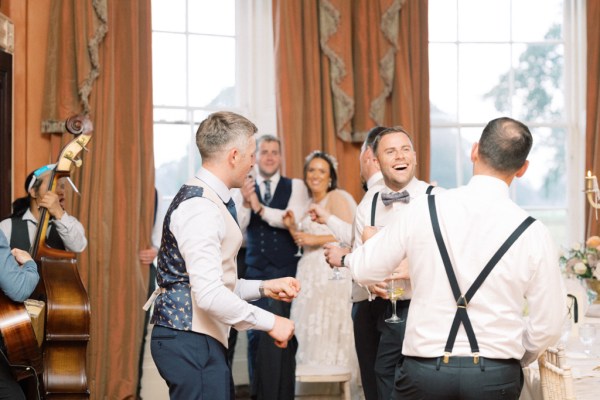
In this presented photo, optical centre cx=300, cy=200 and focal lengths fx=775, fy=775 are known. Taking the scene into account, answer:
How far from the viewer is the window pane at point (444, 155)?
20.6 ft

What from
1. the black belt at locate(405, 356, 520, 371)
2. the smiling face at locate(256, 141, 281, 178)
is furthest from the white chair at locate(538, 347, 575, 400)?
the smiling face at locate(256, 141, 281, 178)

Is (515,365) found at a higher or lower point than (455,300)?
lower

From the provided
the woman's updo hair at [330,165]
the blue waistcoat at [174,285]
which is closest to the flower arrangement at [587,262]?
the woman's updo hair at [330,165]

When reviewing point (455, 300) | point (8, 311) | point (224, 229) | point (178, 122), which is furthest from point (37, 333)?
point (178, 122)

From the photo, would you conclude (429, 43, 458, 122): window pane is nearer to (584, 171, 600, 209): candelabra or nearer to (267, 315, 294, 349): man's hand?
(584, 171, 600, 209): candelabra

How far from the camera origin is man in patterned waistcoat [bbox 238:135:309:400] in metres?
4.75

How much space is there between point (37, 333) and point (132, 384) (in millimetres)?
1728

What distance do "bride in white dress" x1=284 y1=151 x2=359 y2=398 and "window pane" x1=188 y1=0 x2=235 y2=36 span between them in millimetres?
1372

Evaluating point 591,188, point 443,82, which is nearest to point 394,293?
point 591,188

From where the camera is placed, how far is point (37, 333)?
3.54m

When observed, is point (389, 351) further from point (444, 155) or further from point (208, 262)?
point (444, 155)

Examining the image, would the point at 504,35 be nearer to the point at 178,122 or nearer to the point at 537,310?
the point at 178,122

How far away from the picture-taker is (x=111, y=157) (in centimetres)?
520

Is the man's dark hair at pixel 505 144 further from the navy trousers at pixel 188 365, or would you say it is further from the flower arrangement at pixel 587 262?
the flower arrangement at pixel 587 262
